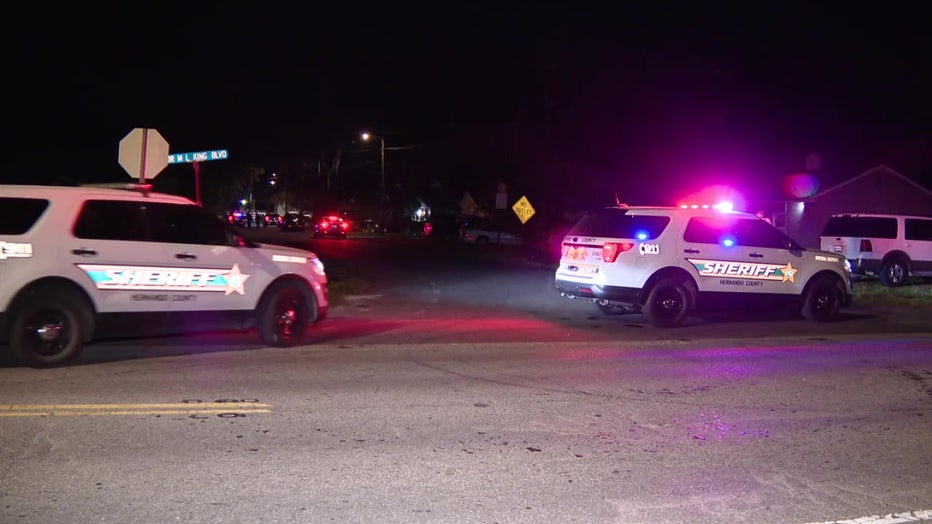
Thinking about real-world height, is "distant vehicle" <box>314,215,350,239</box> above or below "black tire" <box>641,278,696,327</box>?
above

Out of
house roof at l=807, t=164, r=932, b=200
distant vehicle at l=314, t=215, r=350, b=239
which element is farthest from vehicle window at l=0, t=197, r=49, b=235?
distant vehicle at l=314, t=215, r=350, b=239

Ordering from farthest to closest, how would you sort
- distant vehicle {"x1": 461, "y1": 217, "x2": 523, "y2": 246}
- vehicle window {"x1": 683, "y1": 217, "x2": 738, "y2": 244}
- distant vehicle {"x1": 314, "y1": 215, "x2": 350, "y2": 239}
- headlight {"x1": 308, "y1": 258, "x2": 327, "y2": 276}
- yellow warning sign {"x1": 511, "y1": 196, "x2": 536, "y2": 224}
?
1. distant vehicle {"x1": 314, "y1": 215, "x2": 350, "y2": 239}
2. distant vehicle {"x1": 461, "y1": 217, "x2": 523, "y2": 246}
3. yellow warning sign {"x1": 511, "y1": 196, "x2": 536, "y2": 224}
4. vehicle window {"x1": 683, "y1": 217, "x2": 738, "y2": 244}
5. headlight {"x1": 308, "y1": 258, "x2": 327, "y2": 276}

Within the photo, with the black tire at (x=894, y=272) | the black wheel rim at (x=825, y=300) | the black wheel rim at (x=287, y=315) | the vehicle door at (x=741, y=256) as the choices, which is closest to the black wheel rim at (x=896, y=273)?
the black tire at (x=894, y=272)

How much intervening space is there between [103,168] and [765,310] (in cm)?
2465

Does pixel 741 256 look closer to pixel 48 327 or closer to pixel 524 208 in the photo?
pixel 48 327

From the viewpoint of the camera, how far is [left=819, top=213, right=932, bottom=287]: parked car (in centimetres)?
1847

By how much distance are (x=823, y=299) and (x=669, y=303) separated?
121 inches

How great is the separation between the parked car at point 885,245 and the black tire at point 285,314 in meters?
14.8

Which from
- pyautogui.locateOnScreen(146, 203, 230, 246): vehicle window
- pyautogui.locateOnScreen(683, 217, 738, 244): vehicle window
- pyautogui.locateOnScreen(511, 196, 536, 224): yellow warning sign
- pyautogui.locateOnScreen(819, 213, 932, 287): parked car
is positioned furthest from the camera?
pyautogui.locateOnScreen(511, 196, 536, 224): yellow warning sign

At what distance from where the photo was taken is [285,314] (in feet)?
30.4

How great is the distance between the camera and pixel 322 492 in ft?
14.6

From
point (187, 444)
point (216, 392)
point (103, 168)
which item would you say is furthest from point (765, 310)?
point (103, 168)

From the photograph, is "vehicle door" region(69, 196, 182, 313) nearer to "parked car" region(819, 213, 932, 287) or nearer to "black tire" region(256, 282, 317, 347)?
"black tire" region(256, 282, 317, 347)

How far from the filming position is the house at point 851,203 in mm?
32531
